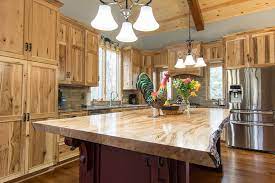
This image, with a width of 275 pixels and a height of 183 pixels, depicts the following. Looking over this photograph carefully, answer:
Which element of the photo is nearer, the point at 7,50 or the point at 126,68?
the point at 7,50

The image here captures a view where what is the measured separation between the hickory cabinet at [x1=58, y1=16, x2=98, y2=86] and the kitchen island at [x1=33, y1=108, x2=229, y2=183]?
7.17 feet

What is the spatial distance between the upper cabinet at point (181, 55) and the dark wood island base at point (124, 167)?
13.7 ft

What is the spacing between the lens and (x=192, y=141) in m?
0.92

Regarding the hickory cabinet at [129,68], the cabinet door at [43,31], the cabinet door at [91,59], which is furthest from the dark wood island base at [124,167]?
the hickory cabinet at [129,68]

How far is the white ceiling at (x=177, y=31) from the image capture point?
13.6 feet

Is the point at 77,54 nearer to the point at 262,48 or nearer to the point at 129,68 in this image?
the point at 129,68

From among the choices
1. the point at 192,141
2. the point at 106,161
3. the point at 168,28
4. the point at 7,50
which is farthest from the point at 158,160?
the point at 168,28

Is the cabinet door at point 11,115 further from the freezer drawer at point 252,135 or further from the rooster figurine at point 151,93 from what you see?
the freezer drawer at point 252,135

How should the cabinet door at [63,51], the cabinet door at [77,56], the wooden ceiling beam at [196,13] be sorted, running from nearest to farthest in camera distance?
1. the cabinet door at [63,51]
2. the cabinet door at [77,56]
3. the wooden ceiling beam at [196,13]

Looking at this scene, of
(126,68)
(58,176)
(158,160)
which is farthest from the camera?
(126,68)

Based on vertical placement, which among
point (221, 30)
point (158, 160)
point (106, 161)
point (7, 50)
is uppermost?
point (221, 30)

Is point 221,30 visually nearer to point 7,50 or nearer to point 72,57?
point 72,57

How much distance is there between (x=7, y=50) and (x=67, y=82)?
121 centimetres

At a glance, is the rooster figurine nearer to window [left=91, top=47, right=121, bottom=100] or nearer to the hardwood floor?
the hardwood floor
